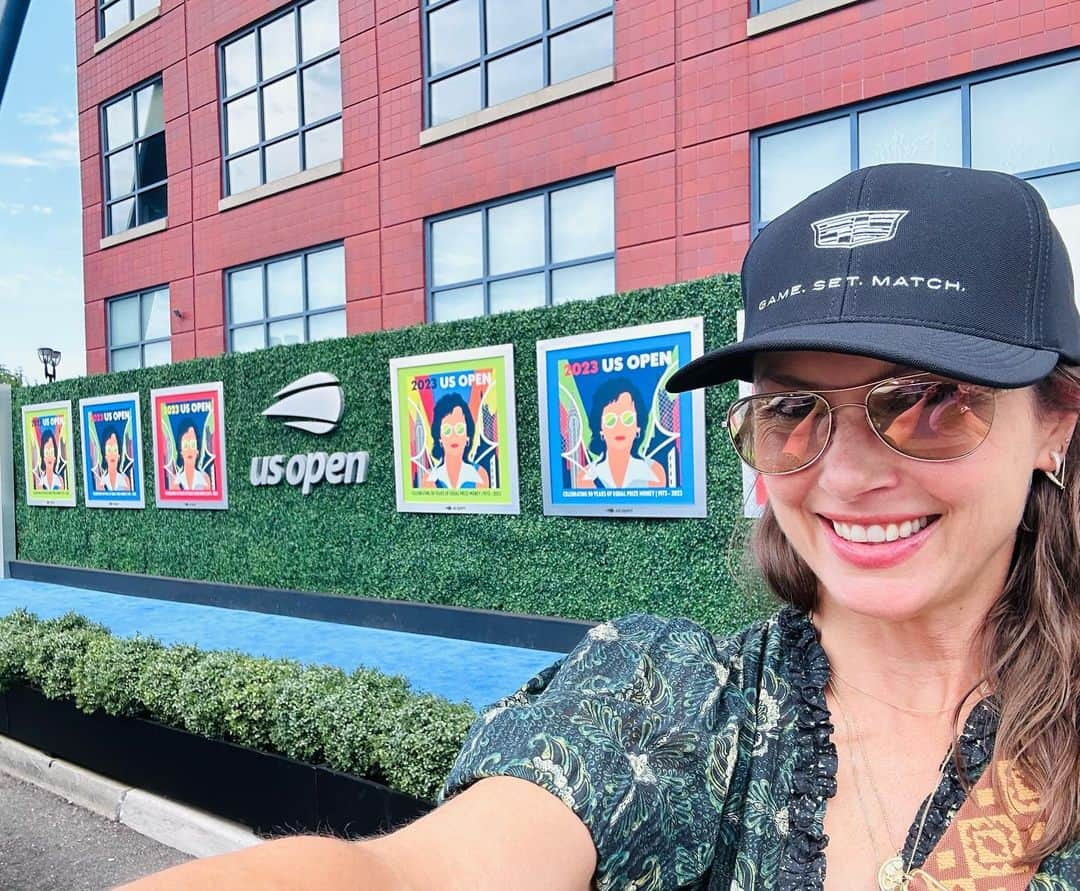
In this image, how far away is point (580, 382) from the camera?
7.00 meters

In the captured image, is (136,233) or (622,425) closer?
(622,425)

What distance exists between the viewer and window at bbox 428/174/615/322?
920 centimetres

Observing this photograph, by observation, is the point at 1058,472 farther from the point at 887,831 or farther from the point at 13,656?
the point at 13,656

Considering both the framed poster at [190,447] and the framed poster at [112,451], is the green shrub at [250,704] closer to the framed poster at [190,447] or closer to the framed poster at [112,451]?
the framed poster at [190,447]

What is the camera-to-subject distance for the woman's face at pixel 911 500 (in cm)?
110

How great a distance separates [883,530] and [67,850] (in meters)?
4.93

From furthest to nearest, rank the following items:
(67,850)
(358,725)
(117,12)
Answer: (117,12), (67,850), (358,725)

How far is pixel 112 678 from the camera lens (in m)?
4.85

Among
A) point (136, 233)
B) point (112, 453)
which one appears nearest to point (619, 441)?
point (112, 453)

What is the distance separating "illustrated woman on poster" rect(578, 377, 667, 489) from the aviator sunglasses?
5.37 m

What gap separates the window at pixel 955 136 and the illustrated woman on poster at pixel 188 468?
724 centimetres

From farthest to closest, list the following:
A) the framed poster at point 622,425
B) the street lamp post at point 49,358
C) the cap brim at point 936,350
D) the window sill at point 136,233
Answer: the street lamp post at point 49,358 → the window sill at point 136,233 → the framed poster at point 622,425 → the cap brim at point 936,350

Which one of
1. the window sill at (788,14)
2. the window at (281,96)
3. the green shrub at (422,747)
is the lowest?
the green shrub at (422,747)

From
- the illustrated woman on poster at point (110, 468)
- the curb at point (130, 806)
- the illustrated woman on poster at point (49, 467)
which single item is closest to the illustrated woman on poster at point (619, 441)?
the curb at point (130, 806)
